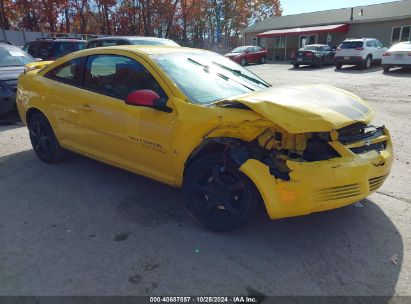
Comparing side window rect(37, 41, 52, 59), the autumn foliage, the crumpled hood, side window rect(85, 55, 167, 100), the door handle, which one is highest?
the autumn foliage

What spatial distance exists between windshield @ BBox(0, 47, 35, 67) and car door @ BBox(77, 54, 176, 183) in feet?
19.1

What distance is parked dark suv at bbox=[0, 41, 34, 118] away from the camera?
292 inches

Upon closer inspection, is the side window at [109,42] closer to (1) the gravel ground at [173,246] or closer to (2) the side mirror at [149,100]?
(1) the gravel ground at [173,246]

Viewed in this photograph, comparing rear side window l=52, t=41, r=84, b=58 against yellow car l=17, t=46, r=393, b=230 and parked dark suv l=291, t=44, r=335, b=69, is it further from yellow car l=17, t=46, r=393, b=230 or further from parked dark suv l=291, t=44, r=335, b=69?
parked dark suv l=291, t=44, r=335, b=69

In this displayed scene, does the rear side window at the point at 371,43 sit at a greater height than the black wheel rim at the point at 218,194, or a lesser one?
greater

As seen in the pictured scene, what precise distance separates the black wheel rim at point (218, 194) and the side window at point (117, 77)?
34.8 inches

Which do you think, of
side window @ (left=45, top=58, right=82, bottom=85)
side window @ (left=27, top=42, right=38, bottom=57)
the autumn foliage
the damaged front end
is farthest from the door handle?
the autumn foliage

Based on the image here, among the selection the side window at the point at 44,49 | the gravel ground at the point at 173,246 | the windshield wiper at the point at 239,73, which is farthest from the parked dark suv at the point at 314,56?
the windshield wiper at the point at 239,73

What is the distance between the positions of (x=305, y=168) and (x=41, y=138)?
383cm

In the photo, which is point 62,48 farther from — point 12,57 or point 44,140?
point 44,140

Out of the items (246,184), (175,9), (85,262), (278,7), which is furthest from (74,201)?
(278,7)

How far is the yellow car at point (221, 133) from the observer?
2766mm

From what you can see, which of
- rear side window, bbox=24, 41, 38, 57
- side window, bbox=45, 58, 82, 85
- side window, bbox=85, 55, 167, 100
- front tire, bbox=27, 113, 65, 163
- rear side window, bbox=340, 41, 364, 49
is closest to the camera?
side window, bbox=85, 55, 167, 100

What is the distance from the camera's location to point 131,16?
142ft
